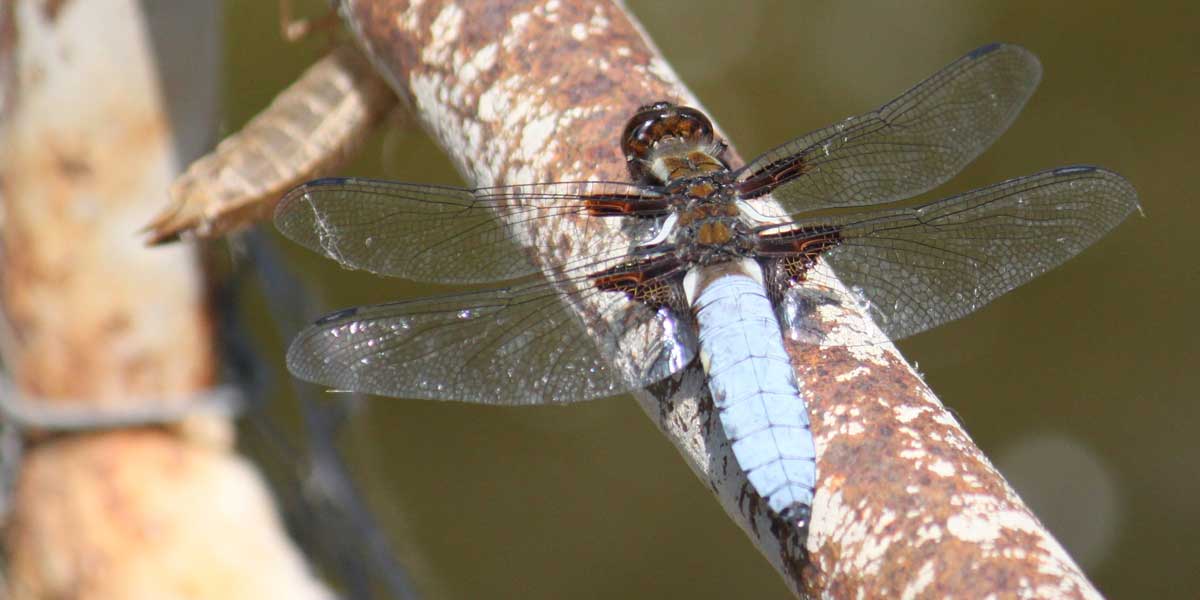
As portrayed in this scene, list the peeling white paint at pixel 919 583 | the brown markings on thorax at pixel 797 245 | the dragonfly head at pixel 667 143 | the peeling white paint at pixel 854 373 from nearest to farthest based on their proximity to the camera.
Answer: the peeling white paint at pixel 919 583 < the peeling white paint at pixel 854 373 < the dragonfly head at pixel 667 143 < the brown markings on thorax at pixel 797 245

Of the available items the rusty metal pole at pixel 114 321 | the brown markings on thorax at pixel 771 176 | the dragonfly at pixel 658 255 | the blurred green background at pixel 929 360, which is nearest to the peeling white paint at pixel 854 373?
the dragonfly at pixel 658 255

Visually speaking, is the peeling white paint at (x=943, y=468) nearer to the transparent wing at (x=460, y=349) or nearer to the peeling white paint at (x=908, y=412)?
the peeling white paint at (x=908, y=412)

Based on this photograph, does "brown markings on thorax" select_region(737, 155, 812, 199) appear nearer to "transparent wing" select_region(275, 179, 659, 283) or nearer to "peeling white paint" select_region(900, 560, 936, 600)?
"transparent wing" select_region(275, 179, 659, 283)

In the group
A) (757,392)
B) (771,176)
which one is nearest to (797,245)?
(771,176)

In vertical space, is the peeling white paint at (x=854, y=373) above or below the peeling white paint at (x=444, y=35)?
below

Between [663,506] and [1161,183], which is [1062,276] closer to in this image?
[1161,183]

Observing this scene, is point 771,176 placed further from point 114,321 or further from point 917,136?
point 114,321
